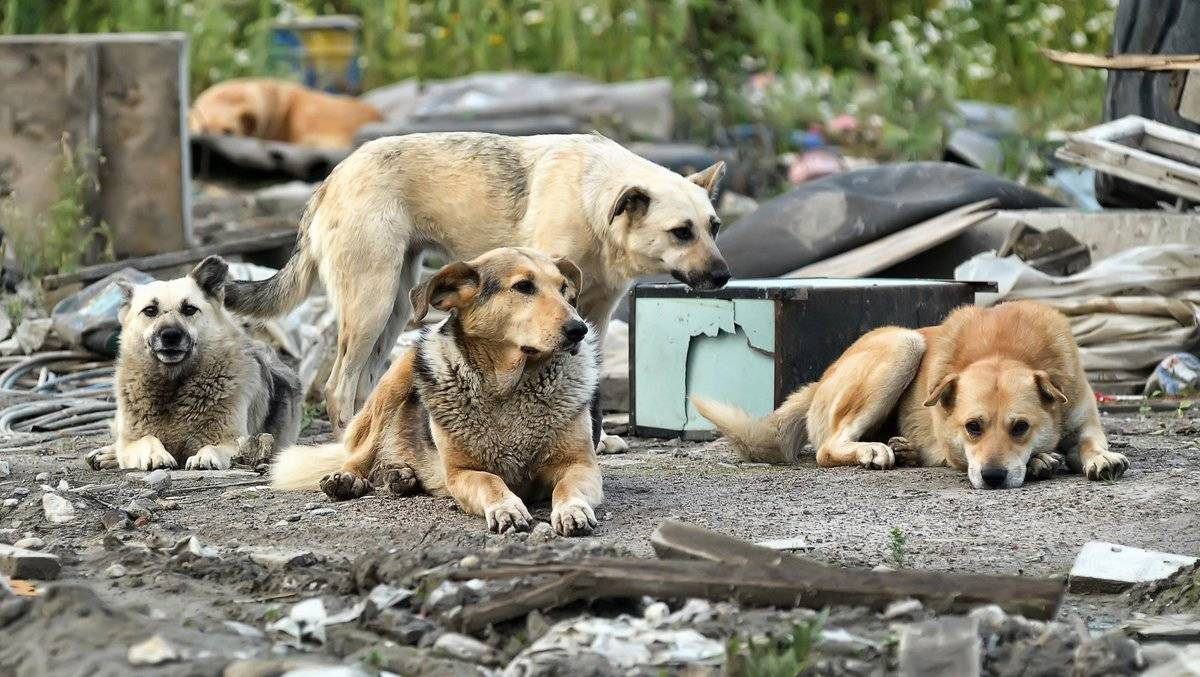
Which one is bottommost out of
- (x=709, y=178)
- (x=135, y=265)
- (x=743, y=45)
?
(x=135, y=265)

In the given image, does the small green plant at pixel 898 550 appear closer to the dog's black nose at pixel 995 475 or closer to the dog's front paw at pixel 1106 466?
the dog's black nose at pixel 995 475

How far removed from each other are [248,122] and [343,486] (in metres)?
10.8

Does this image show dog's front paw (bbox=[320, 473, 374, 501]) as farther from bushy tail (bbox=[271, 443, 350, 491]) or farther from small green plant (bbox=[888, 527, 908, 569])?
small green plant (bbox=[888, 527, 908, 569])

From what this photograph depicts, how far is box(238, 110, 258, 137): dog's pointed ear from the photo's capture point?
50.9ft

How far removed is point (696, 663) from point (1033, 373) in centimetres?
279

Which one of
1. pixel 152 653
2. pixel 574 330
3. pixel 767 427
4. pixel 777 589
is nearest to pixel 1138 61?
pixel 767 427

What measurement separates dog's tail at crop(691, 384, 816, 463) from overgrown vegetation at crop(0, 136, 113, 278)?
17.2ft

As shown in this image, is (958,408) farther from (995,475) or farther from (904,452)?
(904,452)

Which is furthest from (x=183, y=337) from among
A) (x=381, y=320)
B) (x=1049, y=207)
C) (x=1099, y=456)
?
(x=1049, y=207)

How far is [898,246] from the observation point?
8922mm

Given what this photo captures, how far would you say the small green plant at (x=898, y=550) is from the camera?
4.29m

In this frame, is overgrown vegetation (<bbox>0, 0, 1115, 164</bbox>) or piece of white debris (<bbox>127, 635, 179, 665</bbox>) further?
overgrown vegetation (<bbox>0, 0, 1115, 164</bbox>)

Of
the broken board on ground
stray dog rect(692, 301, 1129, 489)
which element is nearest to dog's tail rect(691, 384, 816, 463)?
stray dog rect(692, 301, 1129, 489)

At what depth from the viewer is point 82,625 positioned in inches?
135
